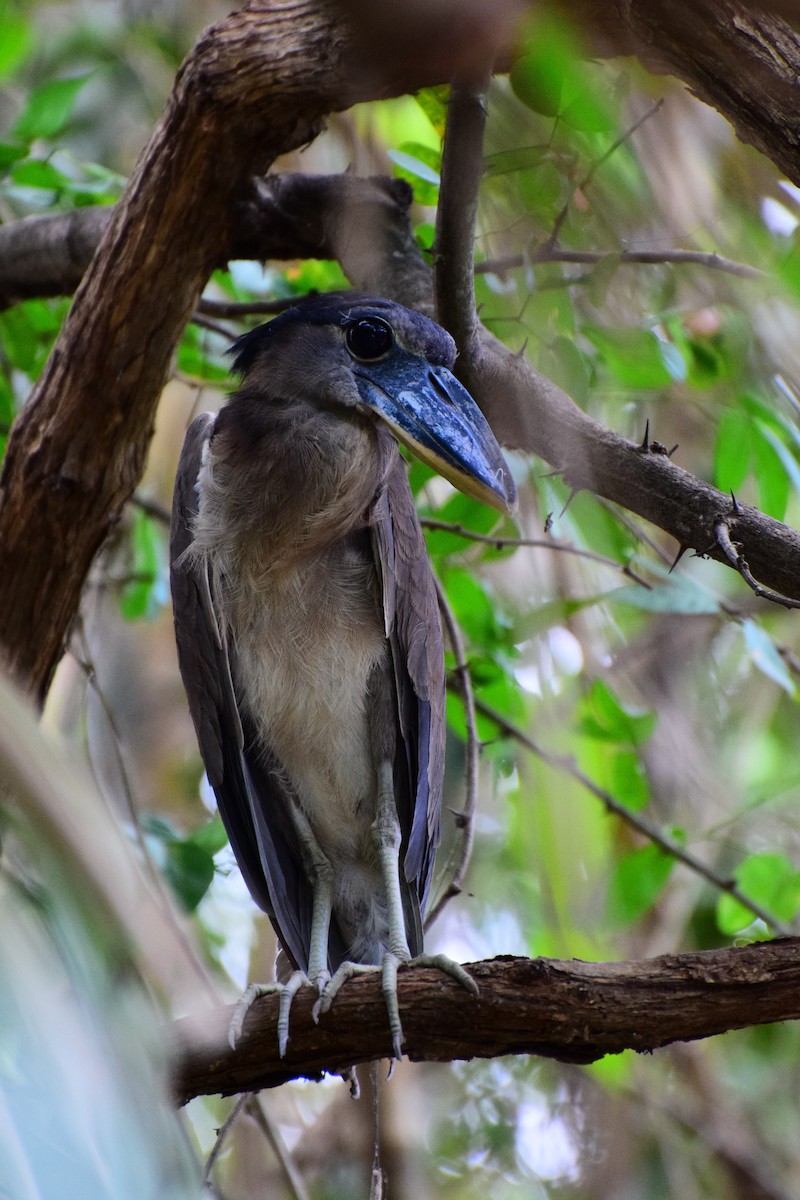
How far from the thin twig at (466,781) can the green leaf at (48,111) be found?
1.46m

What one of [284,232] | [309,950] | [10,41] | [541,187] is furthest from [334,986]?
[10,41]

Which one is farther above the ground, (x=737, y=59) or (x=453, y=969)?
(x=737, y=59)

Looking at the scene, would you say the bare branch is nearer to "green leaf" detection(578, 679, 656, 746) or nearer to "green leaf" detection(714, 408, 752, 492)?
"green leaf" detection(714, 408, 752, 492)

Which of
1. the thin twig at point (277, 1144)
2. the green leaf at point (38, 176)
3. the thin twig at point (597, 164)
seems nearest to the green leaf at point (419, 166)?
the thin twig at point (597, 164)

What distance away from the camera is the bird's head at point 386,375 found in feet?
6.93

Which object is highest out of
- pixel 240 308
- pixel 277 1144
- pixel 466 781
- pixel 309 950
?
pixel 240 308

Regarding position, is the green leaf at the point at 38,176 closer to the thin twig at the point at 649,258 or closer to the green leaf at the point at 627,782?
the thin twig at the point at 649,258

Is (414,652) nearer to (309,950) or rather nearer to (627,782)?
(309,950)

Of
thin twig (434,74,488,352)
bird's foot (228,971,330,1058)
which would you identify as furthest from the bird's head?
bird's foot (228,971,330,1058)

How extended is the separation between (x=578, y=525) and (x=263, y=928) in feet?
7.57

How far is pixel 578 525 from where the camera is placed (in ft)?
8.54

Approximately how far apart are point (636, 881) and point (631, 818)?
0.52 ft

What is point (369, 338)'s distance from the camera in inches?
92.0

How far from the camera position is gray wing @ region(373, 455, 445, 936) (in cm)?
256
